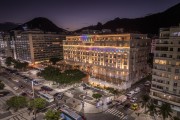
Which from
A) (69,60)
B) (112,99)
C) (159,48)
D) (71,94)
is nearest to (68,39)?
(69,60)

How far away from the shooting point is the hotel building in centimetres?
8512

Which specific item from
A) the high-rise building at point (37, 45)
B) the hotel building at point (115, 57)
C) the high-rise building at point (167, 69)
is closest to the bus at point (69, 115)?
the high-rise building at point (167, 69)

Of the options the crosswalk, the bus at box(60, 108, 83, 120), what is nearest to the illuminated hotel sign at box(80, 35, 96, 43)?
the crosswalk

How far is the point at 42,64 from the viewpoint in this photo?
156750 mm

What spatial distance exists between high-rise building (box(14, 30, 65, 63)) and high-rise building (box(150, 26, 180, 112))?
135181mm

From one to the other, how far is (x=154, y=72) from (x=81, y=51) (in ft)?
231

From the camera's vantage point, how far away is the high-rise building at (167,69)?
53156 mm

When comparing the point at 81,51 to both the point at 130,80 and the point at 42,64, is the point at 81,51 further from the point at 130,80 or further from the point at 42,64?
the point at 42,64

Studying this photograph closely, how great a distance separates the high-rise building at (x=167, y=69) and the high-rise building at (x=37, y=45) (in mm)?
135181

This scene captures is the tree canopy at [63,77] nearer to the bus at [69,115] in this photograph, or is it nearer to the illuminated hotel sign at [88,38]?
the illuminated hotel sign at [88,38]

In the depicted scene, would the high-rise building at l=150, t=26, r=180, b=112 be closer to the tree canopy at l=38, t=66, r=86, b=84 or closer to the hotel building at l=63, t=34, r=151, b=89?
the hotel building at l=63, t=34, r=151, b=89

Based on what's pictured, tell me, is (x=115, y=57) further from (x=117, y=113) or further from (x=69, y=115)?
(x=69, y=115)

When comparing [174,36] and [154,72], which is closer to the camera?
[174,36]

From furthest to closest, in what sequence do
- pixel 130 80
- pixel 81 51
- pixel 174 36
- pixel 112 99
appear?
pixel 81 51, pixel 130 80, pixel 112 99, pixel 174 36
